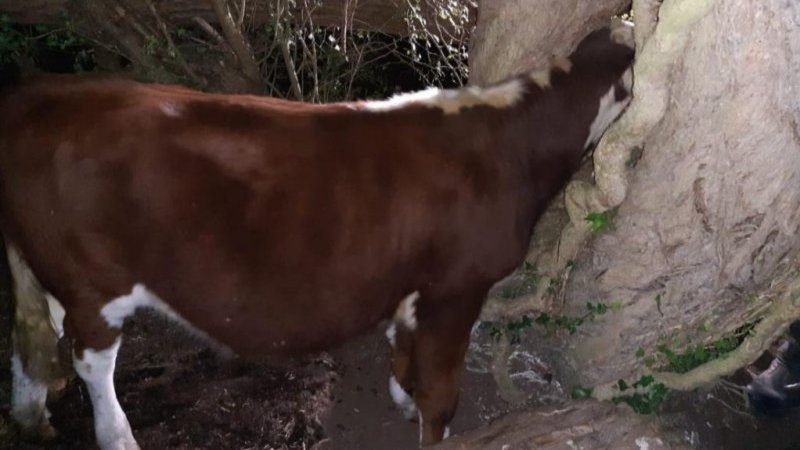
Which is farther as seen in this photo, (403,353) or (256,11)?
(256,11)

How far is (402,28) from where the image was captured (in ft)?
14.0

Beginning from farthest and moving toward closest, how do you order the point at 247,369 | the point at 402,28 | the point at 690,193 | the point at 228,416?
the point at 402,28 < the point at 247,369 < the point at 228,416 < the point at 690,193

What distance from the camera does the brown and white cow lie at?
2.16 meters

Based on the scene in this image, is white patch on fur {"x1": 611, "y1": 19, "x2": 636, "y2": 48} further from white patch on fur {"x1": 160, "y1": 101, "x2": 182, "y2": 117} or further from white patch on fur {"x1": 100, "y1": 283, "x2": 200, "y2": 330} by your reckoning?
white patch on fur {"x1": 100, "y1": 283, "x2": 200, "y2": 330}

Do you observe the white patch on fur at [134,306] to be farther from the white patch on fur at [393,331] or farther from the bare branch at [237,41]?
the bare branch at [237,41]

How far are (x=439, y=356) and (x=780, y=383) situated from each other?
177 cm

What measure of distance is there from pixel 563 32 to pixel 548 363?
1360 millimetres

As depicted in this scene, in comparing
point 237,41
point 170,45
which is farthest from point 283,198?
point 170,45

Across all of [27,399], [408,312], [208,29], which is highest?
[208,29]

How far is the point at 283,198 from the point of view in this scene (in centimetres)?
221

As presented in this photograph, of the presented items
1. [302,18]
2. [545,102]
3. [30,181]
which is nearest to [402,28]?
[302,18]

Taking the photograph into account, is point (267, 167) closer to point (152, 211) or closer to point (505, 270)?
point (152, 211)

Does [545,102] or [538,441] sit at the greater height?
[545,102]

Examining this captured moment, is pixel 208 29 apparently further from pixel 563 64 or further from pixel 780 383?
pixel 780 383
